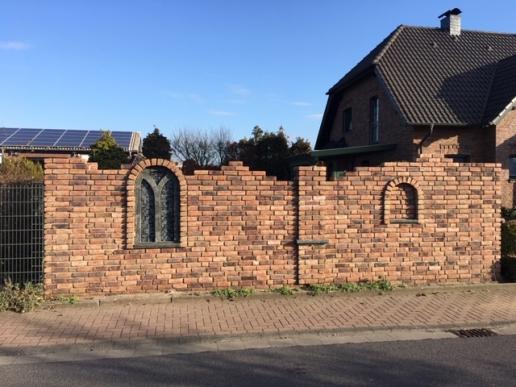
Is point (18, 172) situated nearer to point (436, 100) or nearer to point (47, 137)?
point (436, 100)

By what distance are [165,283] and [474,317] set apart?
4563mm

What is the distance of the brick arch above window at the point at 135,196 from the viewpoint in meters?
8.14

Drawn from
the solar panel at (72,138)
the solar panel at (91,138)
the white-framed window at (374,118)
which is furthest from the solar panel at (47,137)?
the white-framed window at (374,118)

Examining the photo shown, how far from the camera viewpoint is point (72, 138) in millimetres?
34562

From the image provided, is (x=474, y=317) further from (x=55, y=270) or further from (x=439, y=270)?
(x=55, y=270)

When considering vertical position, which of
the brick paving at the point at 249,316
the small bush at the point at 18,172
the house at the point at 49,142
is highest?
the house at the point at 49,142

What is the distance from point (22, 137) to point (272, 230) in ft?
94.6

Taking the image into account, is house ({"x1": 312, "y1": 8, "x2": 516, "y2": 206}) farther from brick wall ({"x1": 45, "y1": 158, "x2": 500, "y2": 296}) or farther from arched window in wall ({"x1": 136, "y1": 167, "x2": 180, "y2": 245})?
arched window in wall ({"x1": 136, "y1": 167, "x2": 180, "y2": 245})

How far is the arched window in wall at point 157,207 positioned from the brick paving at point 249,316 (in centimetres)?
109

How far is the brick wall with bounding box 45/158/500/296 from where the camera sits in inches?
317

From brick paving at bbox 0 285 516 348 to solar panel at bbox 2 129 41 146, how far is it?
2719cm

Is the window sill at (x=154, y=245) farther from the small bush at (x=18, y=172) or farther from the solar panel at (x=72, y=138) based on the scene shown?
the solar panel at (x=72, y=138)

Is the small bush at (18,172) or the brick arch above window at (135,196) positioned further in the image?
the small bush at (18,172)

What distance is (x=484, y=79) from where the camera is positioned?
19656mm
